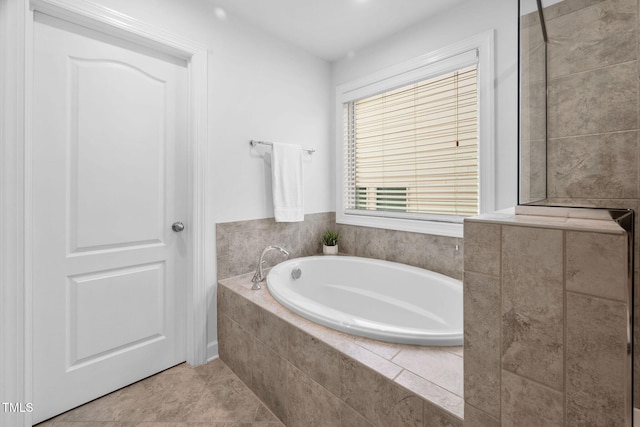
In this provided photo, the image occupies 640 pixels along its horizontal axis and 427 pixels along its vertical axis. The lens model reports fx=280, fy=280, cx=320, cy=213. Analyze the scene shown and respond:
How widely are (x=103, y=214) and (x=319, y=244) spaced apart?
5.41ft

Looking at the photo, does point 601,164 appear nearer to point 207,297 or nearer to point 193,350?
point 207,297

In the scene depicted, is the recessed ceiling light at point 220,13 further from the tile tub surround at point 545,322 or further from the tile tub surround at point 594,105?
the tile tub surround at point 545,322

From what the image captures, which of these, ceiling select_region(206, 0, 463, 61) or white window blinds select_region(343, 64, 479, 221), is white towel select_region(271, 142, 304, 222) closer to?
white window blinds select_region(343, 64, 479, 221)

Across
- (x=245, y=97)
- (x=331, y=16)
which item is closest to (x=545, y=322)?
(x=245, y=97)

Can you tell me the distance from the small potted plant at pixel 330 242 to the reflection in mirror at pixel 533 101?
1702 millimetres

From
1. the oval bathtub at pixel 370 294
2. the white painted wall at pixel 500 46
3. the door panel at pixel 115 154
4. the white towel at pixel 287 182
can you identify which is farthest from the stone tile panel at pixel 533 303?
the door panel at pixel 115 154

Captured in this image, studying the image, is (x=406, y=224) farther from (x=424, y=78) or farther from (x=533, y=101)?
(x=533, y=101)

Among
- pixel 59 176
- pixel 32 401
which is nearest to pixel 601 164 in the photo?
pixel 59 176

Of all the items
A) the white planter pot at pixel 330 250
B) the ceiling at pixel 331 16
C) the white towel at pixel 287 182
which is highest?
the ceiling at pixel 331 16

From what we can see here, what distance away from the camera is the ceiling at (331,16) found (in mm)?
1868

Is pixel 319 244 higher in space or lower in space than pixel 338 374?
higher

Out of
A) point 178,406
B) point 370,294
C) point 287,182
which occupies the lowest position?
point 178,406

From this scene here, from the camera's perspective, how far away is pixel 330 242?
260 centimetres

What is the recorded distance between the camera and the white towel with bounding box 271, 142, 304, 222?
7.11 ft
